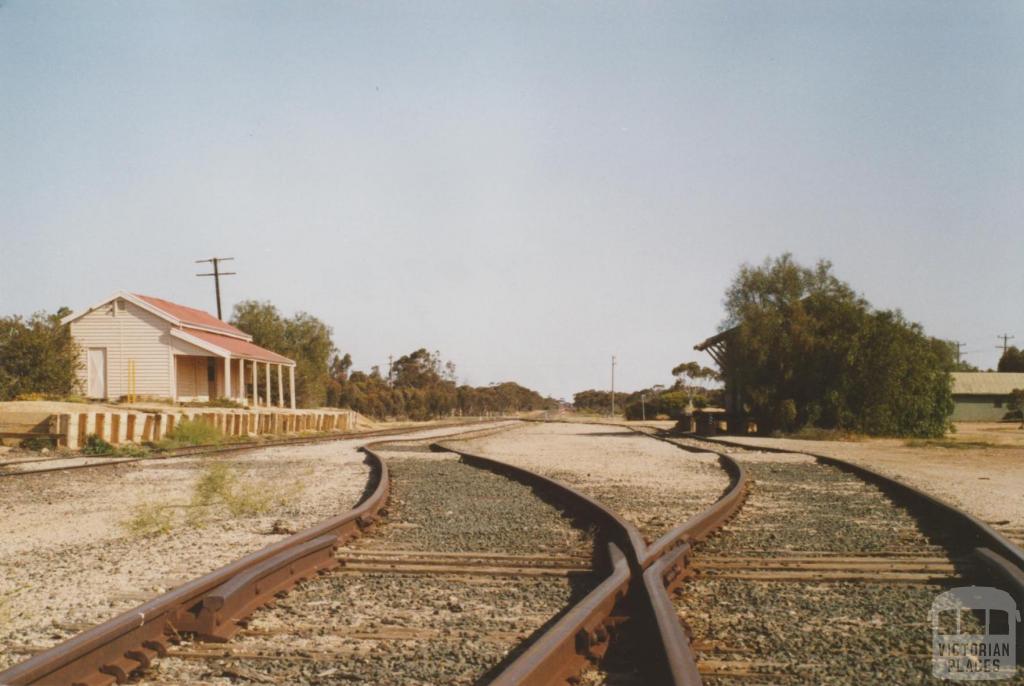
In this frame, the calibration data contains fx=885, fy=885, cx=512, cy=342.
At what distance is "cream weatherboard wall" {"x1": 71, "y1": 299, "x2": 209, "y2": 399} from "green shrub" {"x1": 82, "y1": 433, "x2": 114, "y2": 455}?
16.7m

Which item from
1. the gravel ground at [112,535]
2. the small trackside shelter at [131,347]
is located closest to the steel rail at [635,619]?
the gravel ground at [112,535]

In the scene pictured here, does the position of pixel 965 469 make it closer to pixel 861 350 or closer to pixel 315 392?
pixel 861 350

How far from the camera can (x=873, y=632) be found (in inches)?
152

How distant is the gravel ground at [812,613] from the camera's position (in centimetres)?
331

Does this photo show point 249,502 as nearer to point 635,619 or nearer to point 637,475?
point 635,619

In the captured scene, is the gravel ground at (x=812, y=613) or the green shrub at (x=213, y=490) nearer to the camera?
the gravel ground at (x=812, y=613)

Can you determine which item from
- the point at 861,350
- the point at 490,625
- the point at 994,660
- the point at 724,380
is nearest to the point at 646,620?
the point at 490,625

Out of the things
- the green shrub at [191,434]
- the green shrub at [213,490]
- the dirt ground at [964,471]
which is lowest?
the dirt ground at [964,471]

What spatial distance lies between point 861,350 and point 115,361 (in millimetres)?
27970

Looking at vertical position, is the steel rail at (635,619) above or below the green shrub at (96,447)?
below

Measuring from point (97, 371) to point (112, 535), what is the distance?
3147 centimetres

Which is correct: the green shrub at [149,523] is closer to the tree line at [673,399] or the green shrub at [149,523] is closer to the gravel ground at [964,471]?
the gravel ground at [964,471]

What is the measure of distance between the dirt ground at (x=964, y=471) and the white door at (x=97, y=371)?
1100 inches

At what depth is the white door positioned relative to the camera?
116 ft
